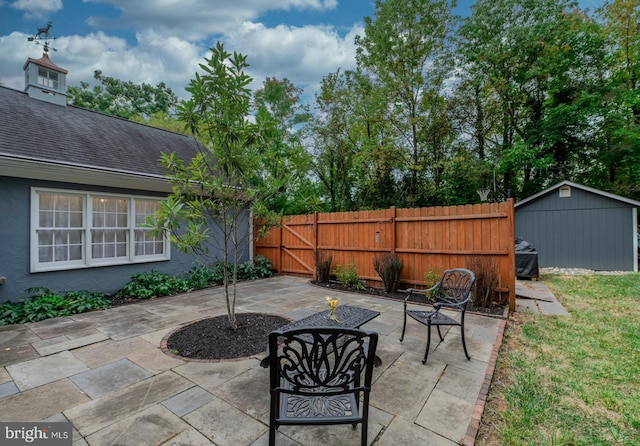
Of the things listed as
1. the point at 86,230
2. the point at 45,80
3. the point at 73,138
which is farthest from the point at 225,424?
the point at 45,80

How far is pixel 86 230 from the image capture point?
5.68m

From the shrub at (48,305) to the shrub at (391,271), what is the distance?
5.52 meters

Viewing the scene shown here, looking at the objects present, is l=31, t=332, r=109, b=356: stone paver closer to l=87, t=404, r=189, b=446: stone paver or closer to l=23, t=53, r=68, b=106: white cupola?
l=87, t=404, r=189, b=446: stone paver

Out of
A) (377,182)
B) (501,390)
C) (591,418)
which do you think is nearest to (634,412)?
(591,418)

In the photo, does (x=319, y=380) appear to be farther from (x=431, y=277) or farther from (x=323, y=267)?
(x=323, y=267)

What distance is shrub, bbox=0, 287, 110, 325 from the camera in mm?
4363

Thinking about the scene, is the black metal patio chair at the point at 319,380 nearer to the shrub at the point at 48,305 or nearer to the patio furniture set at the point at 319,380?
the patio furniture set at the point at 319,380

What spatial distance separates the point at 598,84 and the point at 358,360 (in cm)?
1686

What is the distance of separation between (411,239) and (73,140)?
7.74 m

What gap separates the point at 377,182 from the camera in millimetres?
12523

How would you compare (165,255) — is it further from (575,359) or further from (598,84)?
(598,84)

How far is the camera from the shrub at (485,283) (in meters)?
4.86

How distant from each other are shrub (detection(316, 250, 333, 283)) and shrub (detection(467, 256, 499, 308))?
11.2 feet

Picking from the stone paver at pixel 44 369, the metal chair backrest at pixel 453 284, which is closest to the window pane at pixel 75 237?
the stone paver at pixel 44 369
